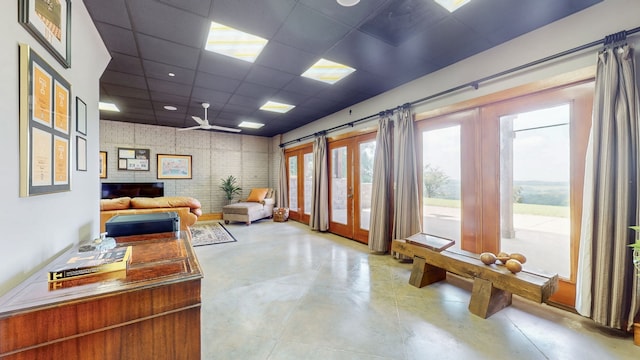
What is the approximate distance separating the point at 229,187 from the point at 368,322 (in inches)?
244

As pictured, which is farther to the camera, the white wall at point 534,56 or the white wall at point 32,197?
the white wall at point 534,56

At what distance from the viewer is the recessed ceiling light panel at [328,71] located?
10.4 feet

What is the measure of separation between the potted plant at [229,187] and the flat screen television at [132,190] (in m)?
1.55

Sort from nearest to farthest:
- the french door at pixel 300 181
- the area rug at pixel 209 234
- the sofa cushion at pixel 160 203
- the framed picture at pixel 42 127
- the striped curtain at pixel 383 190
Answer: the framed picture at pixel 42 127, the striped curtain at pixel 383 190, the sofa cushion at pixel 160 203, the area rug at pixel 209 234, the french door at pixel 300 181

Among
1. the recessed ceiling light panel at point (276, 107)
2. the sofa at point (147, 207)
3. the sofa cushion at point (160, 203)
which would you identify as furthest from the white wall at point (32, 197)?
the recessed ceiling light panel at point (276, 107)

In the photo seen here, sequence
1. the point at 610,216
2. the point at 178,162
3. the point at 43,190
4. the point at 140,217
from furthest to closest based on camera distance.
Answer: the point at 178,162 → the point at 140,217 → the point at 610,216 → the point at 43,190

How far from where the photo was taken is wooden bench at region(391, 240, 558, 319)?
1.97 metres

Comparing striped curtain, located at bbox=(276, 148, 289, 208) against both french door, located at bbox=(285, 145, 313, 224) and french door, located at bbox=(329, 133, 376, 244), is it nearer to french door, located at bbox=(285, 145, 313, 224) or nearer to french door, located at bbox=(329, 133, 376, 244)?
french door, located at bbox=(285, 145, 313, 224)

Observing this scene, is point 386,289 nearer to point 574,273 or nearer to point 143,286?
point 574,273

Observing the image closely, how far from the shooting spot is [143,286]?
39.4 inches

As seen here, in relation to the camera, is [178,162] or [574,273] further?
[178,162]

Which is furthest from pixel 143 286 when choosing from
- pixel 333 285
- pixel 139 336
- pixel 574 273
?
pixel 574 273

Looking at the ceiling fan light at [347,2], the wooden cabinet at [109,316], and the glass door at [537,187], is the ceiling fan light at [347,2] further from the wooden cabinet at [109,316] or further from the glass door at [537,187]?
the wooden cabinet at [109,316]

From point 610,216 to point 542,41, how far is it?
1.65 m
